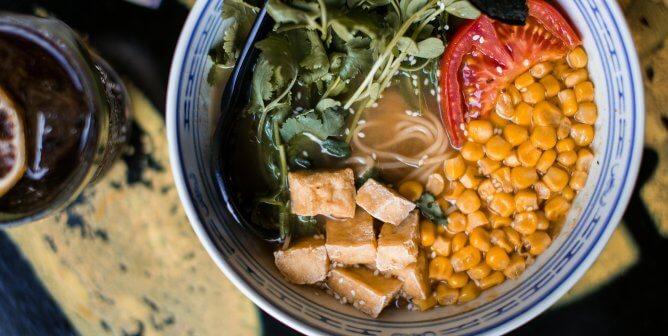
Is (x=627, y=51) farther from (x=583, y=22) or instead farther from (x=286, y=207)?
(x=286, y=207)

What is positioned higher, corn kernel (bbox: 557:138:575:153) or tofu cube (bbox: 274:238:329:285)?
corn kernel (bbox: 557:138:575:153)

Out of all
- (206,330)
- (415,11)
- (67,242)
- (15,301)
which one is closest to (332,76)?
(415,11)

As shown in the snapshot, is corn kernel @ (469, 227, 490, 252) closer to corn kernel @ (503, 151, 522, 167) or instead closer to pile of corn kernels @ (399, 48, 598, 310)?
pile of corn kernels @ (399, 48, 598, 310)

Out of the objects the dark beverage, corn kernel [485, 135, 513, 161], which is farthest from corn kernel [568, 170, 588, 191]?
the dark beverage

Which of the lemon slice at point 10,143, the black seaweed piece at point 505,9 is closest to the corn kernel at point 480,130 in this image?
the black seaweed piece at point 505,9

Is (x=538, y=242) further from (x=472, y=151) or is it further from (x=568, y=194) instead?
(x=472, y=151)

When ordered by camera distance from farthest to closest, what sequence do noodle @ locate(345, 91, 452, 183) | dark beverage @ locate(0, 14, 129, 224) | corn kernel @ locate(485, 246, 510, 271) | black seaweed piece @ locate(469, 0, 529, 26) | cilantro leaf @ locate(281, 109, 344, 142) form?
noodle @ locate(345, 91, 452, 183) → corn kernel @ locate(485, 246, 510, 271) → cilantro leaf @ locate(281, 109, 344, 142) → dark beverage @ locate(0, 14, 129, 224) → black seaweed piece @ locate(469, 0, 529, 26)
